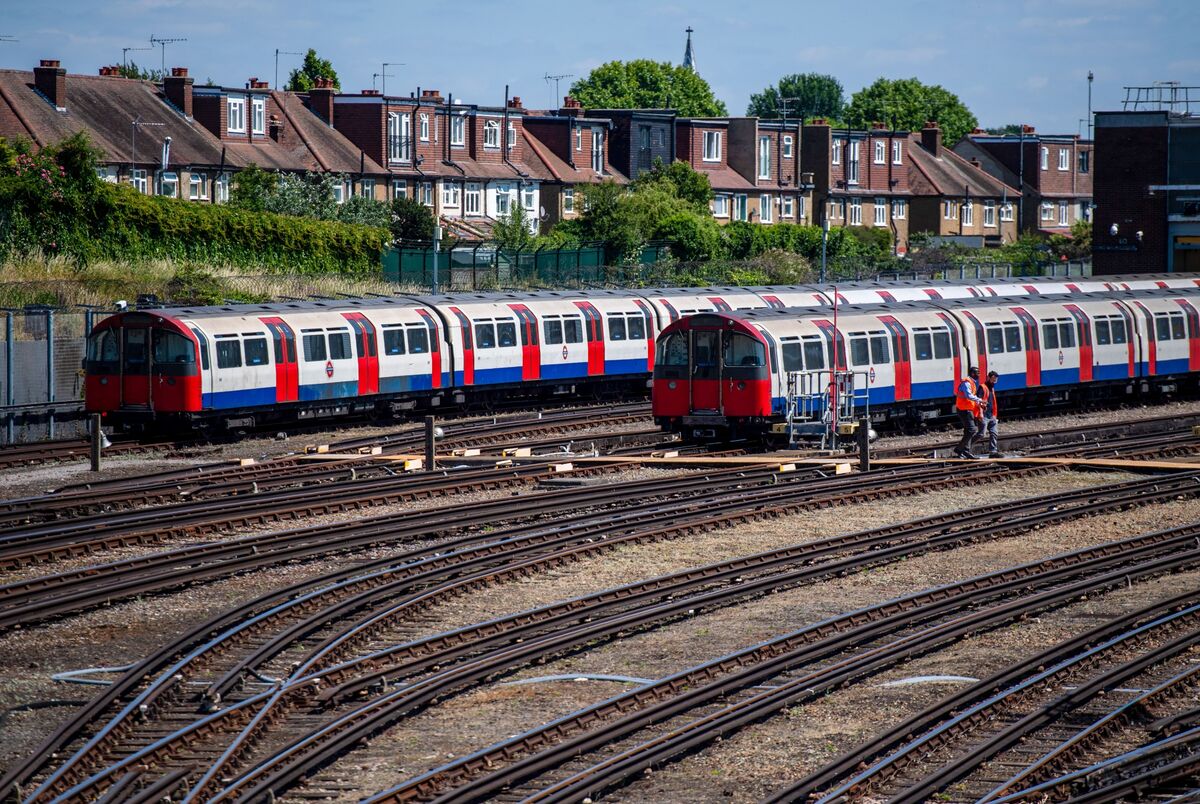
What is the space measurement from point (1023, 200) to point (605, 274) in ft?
176

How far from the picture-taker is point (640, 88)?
445 feet

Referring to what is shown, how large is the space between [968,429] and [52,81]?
44893mm

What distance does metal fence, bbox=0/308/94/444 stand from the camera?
113ft

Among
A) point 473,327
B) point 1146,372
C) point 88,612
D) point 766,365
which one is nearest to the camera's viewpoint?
point 88,612

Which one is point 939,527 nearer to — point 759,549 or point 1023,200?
point 759,549

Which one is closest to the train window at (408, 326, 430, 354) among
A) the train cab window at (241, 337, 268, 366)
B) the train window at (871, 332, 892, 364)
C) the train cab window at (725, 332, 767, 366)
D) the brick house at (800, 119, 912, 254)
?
the train cab window at (241, 337, 268, 366)

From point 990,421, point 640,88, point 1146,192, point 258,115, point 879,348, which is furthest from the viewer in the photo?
point 640,88

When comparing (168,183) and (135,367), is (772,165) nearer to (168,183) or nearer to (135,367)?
(168,183)

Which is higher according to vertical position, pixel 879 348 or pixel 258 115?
pixel 258 115

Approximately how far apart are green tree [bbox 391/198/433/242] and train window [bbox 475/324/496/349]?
30.0 meters

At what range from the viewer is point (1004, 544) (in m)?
23.4

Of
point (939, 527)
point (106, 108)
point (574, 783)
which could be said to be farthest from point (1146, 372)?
point (106, 108)

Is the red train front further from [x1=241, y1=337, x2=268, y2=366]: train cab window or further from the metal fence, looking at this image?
the metal fence

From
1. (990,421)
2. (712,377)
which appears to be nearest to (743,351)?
(712,377)
